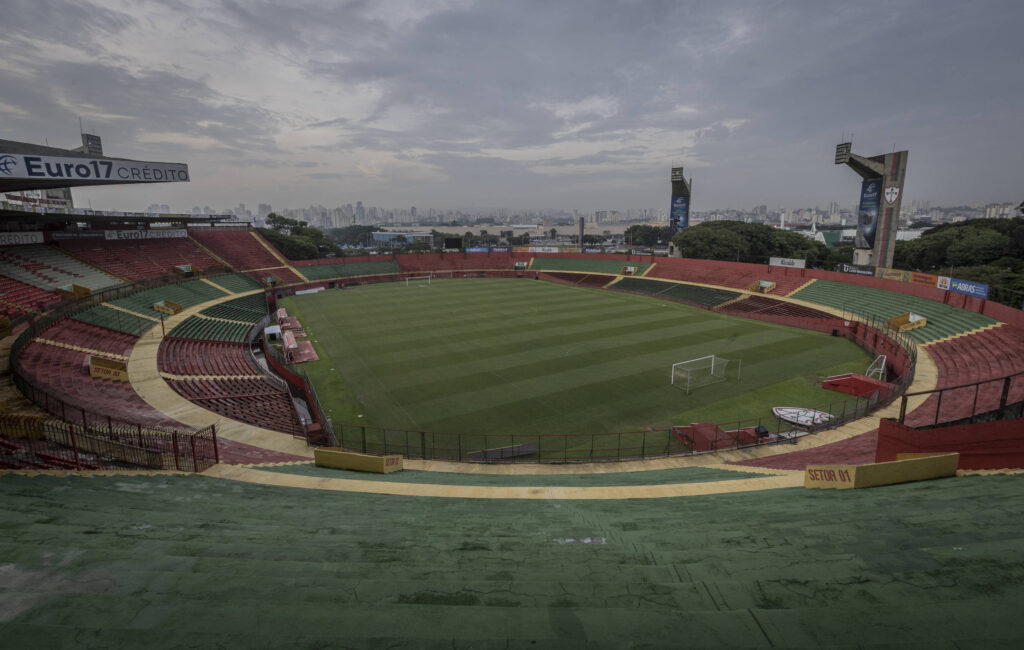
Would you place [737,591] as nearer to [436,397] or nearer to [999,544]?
[999,544]

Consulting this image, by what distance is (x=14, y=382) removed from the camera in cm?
1786

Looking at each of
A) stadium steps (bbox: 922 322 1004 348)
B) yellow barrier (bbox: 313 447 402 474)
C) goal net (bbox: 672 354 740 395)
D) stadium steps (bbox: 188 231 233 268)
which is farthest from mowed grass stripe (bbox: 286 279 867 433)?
stadium steps (bbox: 188 231 233 268)

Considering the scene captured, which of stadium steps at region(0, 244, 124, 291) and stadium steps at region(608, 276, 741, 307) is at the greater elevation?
stadium steps at region(0, 244, 124, 291)

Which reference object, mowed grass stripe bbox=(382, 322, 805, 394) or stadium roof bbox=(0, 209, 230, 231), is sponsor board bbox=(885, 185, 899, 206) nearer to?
mowed grass stripe bbox=(382, 322, 805, 394)

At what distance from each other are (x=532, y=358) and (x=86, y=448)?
23353 millimetres

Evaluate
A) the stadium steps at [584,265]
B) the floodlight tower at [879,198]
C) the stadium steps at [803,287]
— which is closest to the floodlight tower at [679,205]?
the stadium steps at [584,265]

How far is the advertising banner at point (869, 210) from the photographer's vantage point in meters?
57.4

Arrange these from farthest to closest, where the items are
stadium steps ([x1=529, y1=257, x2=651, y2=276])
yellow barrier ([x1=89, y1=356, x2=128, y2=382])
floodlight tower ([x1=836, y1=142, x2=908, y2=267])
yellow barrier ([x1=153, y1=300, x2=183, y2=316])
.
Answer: stadium steps ([x1=529, y1=257, x2=651, y2=276]) → floodlight tower ([x1=836, y1=142, x2=908, y2=267]) → yellow barrier ([x1=153, y1=300, x2=183, y2=316]) → yellow barrier ([x1=89, y1=356, x2=128, y2=382])

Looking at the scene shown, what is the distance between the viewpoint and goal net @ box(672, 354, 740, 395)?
89.6ft

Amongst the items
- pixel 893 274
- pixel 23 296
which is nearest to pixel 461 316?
pixel 23 296

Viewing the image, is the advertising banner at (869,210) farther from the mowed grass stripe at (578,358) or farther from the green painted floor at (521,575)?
the green painted floor at (521,575)

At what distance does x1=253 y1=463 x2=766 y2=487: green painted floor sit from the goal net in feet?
37.9

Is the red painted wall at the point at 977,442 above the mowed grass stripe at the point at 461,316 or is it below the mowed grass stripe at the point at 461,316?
above

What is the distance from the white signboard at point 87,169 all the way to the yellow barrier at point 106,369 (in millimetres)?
8409
